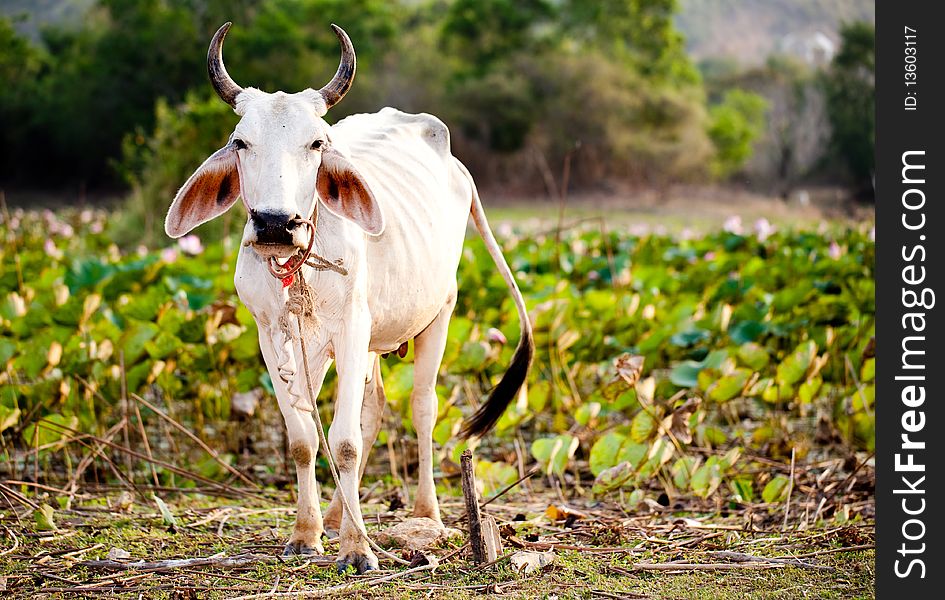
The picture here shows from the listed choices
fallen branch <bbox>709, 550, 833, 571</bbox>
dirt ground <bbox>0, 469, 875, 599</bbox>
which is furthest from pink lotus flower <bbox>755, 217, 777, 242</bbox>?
fallen branch <bbox>709, 550, 833, 571</bbox>

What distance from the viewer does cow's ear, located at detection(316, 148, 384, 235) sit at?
3.12m

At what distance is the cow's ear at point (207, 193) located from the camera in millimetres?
3100

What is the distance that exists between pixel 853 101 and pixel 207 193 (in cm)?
2817

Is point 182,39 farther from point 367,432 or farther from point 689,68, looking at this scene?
point 367,432

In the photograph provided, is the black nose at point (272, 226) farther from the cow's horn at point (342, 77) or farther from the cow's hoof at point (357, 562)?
the cow's hoof at point (357, 562)

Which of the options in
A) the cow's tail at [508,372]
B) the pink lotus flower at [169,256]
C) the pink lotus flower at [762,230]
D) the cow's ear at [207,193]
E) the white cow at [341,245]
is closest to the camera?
the white cow at [341,245]

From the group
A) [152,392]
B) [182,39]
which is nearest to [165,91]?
[182,39]

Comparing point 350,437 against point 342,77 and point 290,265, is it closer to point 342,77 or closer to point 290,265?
point 290,265

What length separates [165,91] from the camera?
2641 centimetres

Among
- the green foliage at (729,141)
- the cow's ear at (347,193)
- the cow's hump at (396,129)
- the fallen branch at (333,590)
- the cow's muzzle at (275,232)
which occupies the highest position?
the green foliage at (729,141)

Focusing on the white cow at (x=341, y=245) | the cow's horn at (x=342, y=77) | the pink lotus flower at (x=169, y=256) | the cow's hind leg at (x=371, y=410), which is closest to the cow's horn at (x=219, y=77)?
the white cow at (x=341, y=245)

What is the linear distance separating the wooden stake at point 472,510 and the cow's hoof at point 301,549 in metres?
0.47

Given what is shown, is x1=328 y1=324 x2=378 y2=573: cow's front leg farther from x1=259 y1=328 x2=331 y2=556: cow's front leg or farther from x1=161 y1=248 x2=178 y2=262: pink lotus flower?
x1=161 y1=248 x2=178 y2=262: pink lotus flower

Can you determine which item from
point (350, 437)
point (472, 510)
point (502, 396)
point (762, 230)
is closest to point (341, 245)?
point (350, 437)
